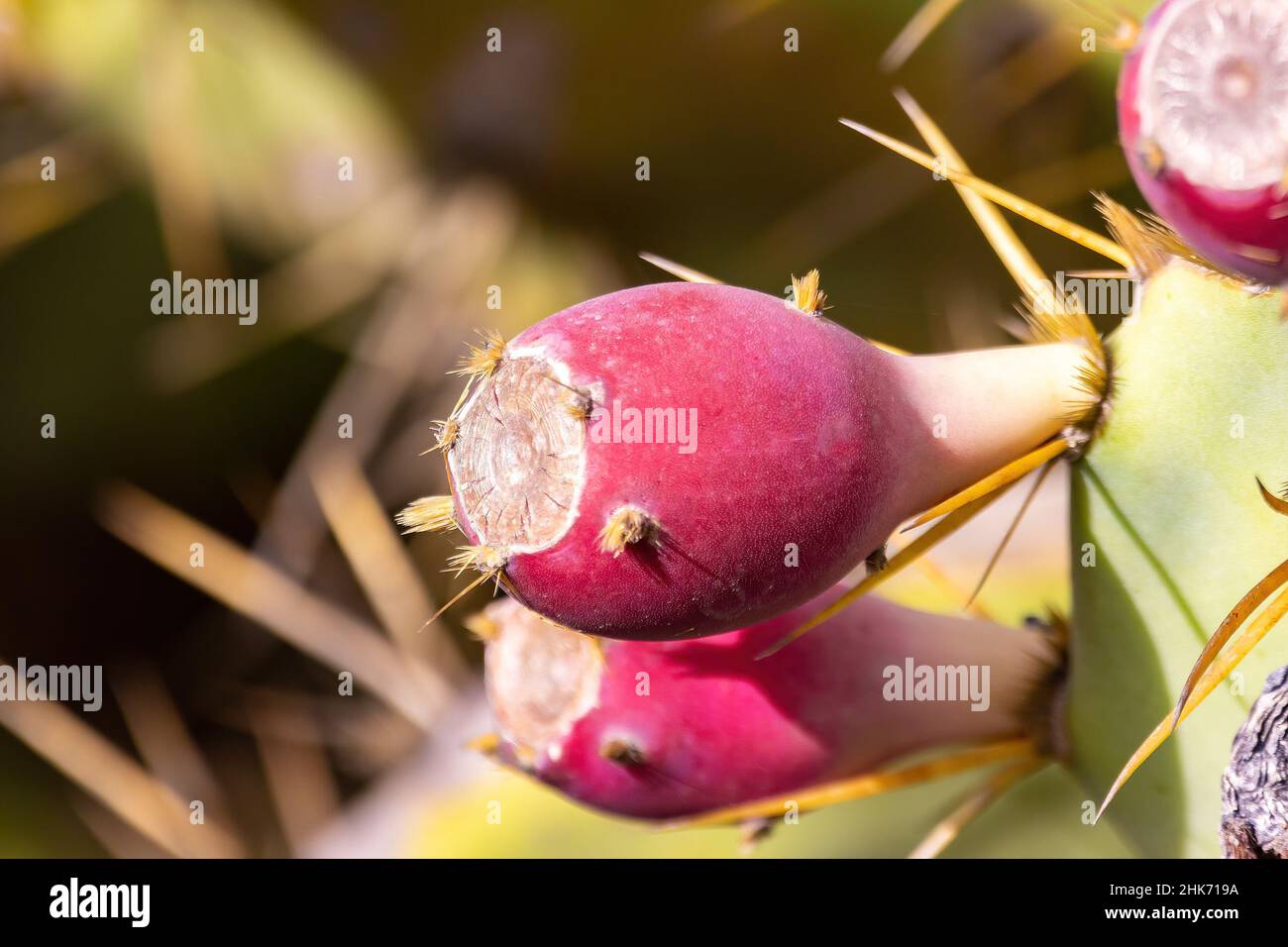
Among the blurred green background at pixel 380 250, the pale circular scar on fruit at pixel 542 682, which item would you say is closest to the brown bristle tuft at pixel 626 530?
the pale circular scar on fruit at pixel 542 682

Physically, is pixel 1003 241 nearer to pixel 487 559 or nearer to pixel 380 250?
pixel 487 559

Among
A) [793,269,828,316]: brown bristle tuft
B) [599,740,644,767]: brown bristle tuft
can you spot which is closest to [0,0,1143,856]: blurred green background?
[599,740,644,767]: brown bristle tuft

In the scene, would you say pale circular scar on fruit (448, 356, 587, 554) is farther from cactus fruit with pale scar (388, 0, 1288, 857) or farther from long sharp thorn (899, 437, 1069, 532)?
long sharp thorn (899, 437, 1069, 532)

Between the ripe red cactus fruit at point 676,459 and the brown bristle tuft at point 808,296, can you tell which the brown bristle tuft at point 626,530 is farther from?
the brown bristle tuft at point 808,296

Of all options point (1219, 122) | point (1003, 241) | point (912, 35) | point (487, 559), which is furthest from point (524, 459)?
point (912, 35)
